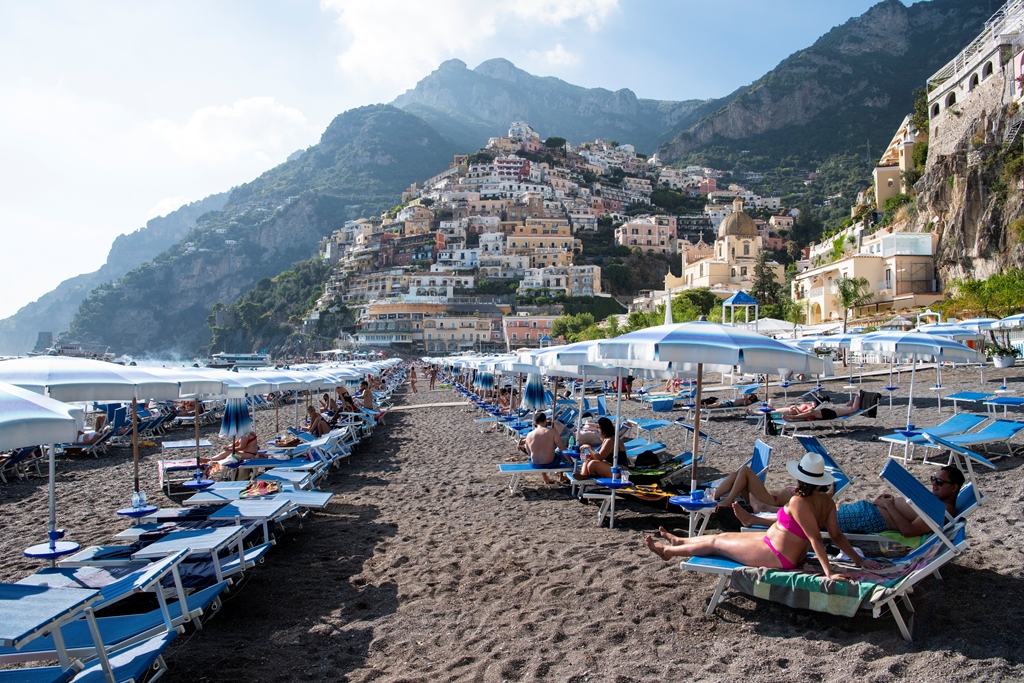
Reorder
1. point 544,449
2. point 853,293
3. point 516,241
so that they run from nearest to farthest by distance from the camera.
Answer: point 544,449 → point 853,293 → point 516,241

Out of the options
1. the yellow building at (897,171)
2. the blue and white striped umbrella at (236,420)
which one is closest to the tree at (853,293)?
the yellow building at (897,171)

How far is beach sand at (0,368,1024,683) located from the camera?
11.0 ft

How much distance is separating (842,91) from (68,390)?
156393 mm

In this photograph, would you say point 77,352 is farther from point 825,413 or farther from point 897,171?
point 825,413

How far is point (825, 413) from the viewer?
10.9 meters

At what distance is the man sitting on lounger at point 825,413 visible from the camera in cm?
1085

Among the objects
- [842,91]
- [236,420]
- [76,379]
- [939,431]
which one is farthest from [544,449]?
[842,91]

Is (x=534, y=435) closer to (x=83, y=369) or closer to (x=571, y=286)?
(x=83, y=369)

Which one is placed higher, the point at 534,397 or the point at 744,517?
the point at 534,397

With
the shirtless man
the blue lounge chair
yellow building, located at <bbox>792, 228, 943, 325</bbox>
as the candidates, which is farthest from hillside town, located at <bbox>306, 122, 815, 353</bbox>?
the shirtless man

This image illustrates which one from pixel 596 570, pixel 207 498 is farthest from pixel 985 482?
pixel 207 498

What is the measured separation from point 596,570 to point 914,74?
15840 centimetres

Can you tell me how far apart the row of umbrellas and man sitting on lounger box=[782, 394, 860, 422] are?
8.84 metres

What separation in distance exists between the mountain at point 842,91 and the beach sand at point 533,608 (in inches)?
5351
